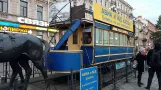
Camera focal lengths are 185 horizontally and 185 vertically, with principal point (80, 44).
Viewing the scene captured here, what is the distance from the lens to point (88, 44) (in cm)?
784

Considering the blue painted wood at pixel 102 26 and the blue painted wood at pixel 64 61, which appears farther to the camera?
the blue painted wood at pixel 102 26

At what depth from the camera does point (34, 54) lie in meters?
5.80

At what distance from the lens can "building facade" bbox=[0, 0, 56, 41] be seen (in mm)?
20717

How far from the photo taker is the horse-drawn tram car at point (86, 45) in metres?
6.93

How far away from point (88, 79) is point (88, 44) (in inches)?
121

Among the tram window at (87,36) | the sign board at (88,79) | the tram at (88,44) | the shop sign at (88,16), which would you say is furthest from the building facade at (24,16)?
the sign board at (88,79)

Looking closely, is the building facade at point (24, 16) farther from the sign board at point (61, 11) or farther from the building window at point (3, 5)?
the sign board at point (61, 11)

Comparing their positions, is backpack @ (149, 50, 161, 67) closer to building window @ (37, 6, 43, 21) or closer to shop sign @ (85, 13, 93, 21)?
shop sign @ (85, 13, 93, 21)

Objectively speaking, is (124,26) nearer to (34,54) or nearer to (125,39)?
(125,39)

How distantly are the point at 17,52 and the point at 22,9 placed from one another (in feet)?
63.4

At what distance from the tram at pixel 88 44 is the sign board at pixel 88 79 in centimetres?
164

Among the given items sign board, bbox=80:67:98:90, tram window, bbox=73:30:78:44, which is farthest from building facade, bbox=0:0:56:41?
sign board, bbox=80:67:98:90

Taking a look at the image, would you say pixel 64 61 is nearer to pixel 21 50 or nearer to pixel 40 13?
pixel 21 50

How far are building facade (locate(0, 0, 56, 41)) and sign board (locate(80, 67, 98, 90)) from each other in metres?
13.9
